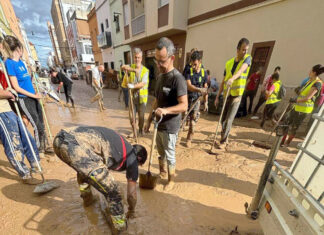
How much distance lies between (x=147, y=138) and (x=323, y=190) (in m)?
3.41

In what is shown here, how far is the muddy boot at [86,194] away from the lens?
6.17 ft

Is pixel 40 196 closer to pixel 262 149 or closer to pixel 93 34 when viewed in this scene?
pixel 262 149

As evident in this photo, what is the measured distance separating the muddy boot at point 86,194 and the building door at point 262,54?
638cm

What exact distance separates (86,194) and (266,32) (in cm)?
688

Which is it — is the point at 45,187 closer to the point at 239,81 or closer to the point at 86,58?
the point at 239,81

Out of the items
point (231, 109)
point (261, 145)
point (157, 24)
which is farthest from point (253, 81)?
point (157, 24)

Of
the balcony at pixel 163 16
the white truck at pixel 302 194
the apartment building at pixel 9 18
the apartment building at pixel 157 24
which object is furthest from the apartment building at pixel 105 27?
the white truck at pixel 302 194

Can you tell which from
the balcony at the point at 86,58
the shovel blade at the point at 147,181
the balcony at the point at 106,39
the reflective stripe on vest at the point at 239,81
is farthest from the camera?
the balcony at the point at 86,58

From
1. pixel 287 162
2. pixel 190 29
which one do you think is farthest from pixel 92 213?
pixel 190 29

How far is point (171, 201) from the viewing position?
6.86 ft

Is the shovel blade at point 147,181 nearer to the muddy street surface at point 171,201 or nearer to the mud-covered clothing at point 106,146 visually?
the muddy street surface at point 171,201

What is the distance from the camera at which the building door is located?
5.08 m

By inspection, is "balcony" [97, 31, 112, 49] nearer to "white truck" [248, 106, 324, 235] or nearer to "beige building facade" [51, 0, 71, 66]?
"white truck" [248, 106, 324, 235]

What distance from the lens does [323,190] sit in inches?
34.9
